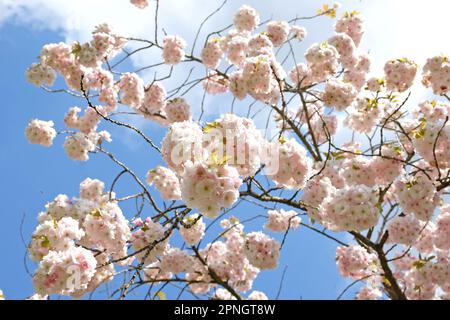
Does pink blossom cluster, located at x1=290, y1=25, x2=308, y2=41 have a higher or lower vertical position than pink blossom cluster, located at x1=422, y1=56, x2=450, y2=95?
higher

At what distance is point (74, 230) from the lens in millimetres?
3535

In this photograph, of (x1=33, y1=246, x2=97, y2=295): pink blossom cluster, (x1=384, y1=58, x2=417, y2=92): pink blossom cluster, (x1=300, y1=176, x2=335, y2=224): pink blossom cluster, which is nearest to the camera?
(x1=33, y1=246, x2=97, y2=295): pink blossom cluster

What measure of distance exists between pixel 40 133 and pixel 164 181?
270cm

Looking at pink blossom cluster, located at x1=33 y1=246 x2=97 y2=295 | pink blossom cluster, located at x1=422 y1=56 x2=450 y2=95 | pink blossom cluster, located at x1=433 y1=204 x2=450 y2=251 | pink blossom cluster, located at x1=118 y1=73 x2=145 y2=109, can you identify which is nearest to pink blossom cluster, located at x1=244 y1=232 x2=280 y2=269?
pink blossom cluster, located at x1=433 y1=204 x2=450 y2=251

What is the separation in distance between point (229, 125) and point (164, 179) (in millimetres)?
2593

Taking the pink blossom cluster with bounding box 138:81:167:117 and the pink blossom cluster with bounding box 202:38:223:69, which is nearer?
the pink blossom cluster with bounding box 138:81:167:117

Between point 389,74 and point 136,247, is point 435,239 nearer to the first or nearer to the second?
point 389,74

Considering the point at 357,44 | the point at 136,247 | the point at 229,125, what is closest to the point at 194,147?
the point at 229,125

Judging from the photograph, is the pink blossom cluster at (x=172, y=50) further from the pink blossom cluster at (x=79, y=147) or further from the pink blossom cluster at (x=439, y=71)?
the pink blossom cluster at (x=439, y=71)

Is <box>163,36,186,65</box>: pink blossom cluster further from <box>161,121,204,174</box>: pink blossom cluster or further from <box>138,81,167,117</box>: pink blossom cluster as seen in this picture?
<box>161,121,204,174</box>: pink blossom cluster

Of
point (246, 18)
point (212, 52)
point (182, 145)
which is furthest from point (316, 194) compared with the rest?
point (246, 18)

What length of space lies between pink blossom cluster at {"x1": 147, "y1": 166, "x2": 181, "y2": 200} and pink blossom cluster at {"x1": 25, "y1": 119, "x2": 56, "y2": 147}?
2.45m

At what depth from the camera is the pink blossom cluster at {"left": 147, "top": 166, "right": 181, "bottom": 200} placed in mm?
5034

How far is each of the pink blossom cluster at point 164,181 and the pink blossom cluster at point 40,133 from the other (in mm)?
Result: 2454
